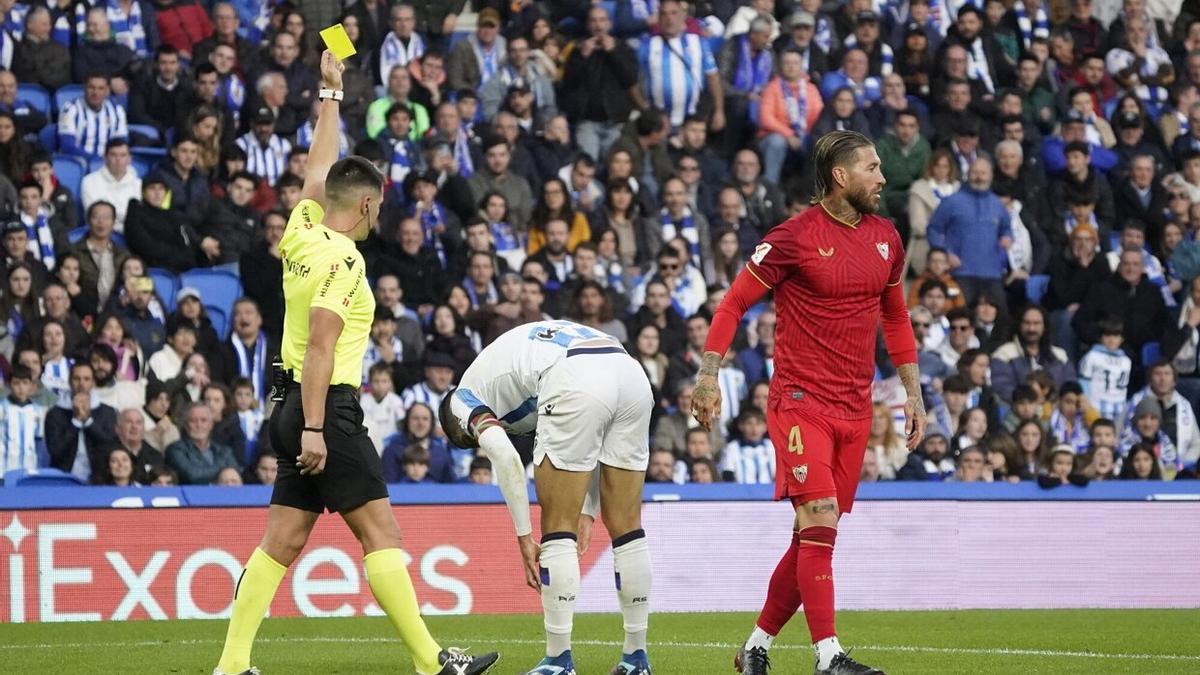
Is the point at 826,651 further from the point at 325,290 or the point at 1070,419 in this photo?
the point at 1070,419

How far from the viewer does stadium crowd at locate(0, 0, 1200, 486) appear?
17.0 meters

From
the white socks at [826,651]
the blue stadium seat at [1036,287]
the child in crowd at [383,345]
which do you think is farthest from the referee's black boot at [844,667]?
the blue stadium seat at [1036,287]

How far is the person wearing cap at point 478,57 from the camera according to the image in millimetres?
20750

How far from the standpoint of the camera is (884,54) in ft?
72.4

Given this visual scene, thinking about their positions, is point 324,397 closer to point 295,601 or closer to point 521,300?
point 295,601

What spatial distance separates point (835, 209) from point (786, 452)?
3.96 ft

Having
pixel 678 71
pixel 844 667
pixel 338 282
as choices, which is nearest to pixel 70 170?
pixel 678 71

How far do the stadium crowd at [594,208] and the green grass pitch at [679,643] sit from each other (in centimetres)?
240

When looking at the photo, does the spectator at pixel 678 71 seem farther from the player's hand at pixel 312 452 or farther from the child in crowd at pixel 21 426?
the player's hand at pixel 312 452

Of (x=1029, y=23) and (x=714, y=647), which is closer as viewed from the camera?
(x=714, y=647)

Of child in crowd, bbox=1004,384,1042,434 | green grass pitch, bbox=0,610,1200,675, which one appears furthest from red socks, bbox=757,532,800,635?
child in crowd, bbox=1004,384,1042,434

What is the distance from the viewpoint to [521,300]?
1798 centimetres

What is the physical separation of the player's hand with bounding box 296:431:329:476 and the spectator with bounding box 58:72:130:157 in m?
11.3

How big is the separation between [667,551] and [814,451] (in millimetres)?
6246
